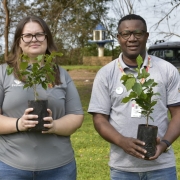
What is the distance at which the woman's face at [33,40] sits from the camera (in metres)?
2.88

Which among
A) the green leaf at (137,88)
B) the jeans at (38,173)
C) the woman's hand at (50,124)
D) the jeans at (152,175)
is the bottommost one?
the jeans at (152,175)

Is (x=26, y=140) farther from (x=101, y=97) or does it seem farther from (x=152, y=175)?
(x=152, y=175)

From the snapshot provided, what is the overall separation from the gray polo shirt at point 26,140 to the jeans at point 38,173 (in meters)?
0.03

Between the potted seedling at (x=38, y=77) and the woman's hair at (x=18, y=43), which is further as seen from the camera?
the woman's hair at (x=18, y=43)

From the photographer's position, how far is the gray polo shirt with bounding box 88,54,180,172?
2934 millimetres

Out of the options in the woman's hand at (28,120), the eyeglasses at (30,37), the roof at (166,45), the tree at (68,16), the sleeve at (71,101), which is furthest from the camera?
the tree at (68,16)

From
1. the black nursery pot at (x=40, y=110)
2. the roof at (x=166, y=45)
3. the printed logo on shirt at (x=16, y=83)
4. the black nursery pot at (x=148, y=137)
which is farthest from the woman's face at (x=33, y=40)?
the roof at (x=166, y=45)

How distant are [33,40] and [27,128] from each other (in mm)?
609

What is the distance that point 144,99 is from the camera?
2711 millimetres

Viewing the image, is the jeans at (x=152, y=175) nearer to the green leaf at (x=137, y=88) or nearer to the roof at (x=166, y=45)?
the green leaf at (x=137, y=88)

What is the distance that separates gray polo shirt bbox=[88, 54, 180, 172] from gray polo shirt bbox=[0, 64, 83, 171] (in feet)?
1.06

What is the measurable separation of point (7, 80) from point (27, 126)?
38cm

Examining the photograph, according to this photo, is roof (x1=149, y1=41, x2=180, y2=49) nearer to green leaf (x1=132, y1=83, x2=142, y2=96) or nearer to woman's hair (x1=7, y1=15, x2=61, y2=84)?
woman's hair (x1=7, y1=15, x2=61, y2=84)

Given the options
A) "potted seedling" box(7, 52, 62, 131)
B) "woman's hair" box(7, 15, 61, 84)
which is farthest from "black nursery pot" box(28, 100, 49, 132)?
"woman's hair" box(7, 15, 61, 84)
